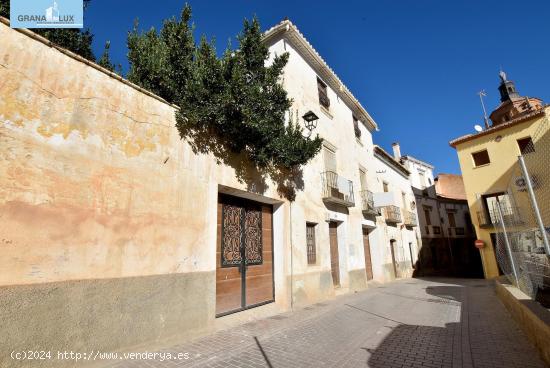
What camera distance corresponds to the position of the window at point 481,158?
674 inches

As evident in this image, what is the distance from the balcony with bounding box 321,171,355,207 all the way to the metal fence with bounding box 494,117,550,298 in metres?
4.78

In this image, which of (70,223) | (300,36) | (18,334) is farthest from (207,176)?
(300,36)

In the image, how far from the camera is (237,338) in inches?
191

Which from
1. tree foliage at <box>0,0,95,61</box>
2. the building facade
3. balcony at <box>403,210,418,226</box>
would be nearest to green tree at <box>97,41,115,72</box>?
tree foliage at <box>0,0,95,61</box>

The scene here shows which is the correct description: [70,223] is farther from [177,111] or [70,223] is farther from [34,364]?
[177,111]

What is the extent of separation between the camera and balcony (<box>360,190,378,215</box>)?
12.8 meters

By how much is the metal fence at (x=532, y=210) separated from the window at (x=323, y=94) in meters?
6.99

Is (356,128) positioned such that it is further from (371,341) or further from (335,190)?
(371,341)

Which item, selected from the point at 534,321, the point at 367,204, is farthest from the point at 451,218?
the point at 534,321

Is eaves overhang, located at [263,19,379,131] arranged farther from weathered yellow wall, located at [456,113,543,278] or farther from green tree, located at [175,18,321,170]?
weathered yellow wall, located at [456,113,543,278]

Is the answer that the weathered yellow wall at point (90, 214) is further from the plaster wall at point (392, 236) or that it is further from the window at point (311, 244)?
the plaster wall at point (392, 236)

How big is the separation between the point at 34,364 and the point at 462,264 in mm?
27945

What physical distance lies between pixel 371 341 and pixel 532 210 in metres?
3.18

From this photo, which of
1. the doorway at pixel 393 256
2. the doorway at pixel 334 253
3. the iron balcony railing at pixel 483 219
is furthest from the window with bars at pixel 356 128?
the iron balcony railing at pixel 483 219
